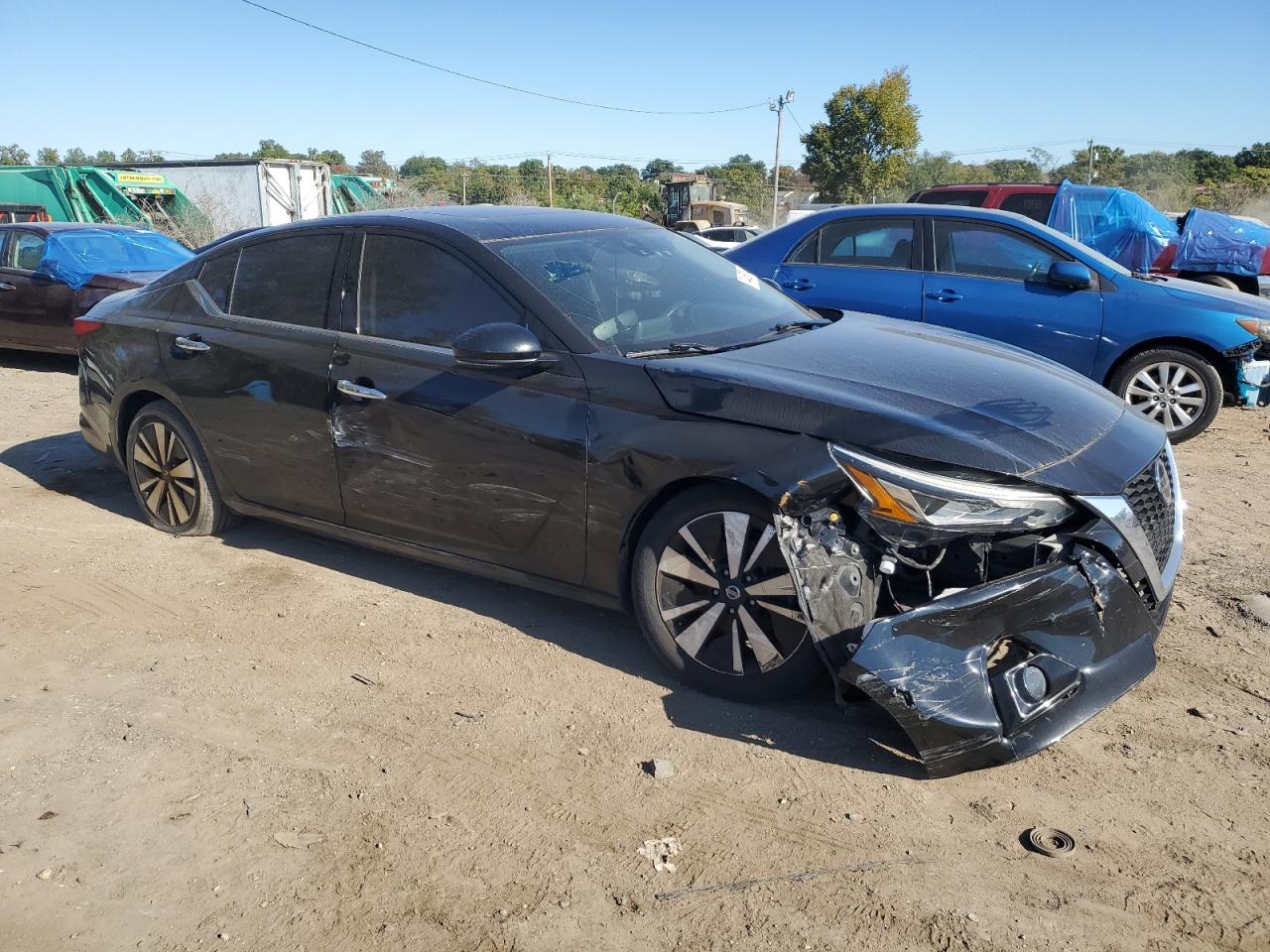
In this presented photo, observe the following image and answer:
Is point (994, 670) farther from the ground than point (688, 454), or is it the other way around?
point (688, 454)

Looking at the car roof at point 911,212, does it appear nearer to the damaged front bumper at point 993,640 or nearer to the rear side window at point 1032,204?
the damaged front bumper at point 993,640

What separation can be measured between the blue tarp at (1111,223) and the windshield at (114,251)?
10128 millimetres

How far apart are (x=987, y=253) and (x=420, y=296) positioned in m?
4.79

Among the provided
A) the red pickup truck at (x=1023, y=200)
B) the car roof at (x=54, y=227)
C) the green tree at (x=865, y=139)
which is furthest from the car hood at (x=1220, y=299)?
the green tree at (x=865, y=139)

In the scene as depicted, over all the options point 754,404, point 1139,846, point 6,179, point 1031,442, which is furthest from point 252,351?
point 6,179

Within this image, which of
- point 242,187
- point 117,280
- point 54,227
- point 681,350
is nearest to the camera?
point 681,350

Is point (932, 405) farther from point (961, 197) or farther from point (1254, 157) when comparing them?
point (1254, 157)

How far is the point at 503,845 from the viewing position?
2.85 m

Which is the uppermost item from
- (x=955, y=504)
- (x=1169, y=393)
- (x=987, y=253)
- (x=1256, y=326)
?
(x=987, y=253)

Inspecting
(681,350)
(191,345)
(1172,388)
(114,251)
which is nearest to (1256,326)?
(1172,388)

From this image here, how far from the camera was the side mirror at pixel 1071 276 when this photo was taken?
703 cm

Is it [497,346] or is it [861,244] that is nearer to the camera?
[497,346]

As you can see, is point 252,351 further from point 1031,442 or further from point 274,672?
point 1031,442

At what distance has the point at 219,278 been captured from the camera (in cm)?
501
